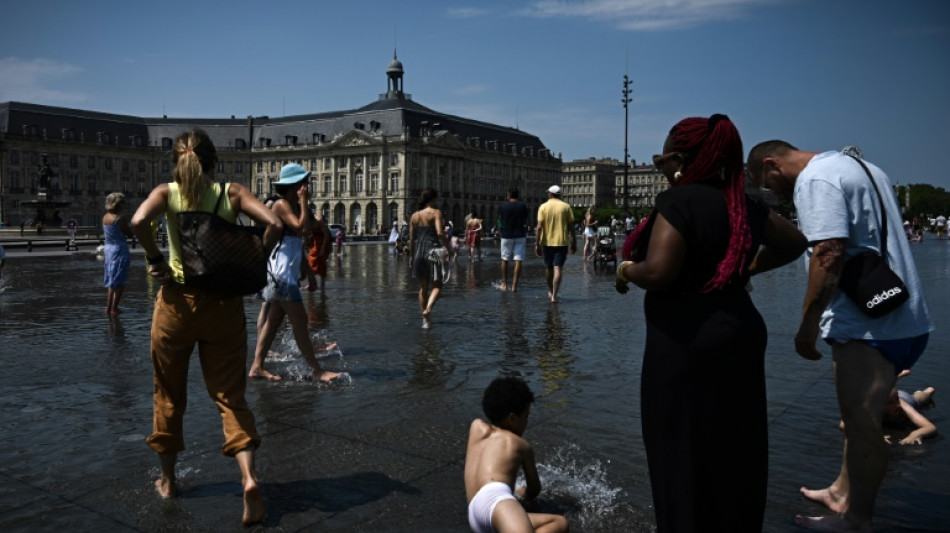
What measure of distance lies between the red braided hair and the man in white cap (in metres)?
9.01

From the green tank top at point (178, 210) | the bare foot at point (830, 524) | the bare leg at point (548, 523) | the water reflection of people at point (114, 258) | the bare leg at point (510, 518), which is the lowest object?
the bare foot at point (830, 524)

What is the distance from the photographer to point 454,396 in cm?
546

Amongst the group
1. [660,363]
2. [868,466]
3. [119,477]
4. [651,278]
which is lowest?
[119,477]

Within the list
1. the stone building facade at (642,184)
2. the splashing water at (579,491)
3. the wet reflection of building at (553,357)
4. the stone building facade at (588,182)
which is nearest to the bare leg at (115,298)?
the wet reflection of building at (553,357)

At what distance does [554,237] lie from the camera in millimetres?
11828

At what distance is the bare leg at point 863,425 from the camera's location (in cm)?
315

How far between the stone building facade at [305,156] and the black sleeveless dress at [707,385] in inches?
3636

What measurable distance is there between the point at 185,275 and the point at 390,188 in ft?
331

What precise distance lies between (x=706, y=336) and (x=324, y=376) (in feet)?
13.5

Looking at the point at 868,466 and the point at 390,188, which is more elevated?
the point at 390,188

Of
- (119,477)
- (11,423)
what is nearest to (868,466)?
(119,477)

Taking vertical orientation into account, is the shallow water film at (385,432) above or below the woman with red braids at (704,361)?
below

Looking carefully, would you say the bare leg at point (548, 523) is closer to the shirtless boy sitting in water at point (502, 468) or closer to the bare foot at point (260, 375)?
the shirtless boy sitting in water at point (502, 468)

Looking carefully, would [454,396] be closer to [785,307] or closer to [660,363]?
[660,363]
